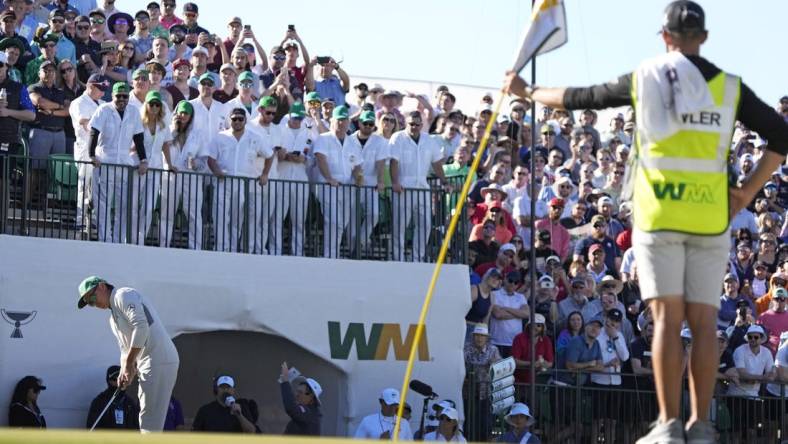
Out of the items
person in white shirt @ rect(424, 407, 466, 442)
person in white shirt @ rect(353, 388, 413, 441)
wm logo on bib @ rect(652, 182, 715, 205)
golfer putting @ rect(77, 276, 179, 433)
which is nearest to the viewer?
wm logo on bib @ rect(652, 182, 715, 205)

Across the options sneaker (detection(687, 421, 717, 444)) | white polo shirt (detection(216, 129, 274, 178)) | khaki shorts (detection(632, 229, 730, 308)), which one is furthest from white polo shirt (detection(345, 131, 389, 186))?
sneaker (detection(687, 421, 717, 444))

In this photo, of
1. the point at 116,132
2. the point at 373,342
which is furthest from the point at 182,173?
the point at 373,342

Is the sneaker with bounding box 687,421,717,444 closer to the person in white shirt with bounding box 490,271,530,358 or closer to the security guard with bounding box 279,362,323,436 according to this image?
the security guard with bounding box 279,362,323,436

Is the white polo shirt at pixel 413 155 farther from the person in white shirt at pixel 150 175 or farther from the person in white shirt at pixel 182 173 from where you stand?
the person in white shirt at pixel 150 175

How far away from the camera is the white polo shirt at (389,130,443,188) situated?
18.8 meters

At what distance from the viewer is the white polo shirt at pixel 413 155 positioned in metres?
18.8

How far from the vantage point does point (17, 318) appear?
56.7 ft

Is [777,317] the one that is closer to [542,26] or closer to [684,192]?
[542,26]

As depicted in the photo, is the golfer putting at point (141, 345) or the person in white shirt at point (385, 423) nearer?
the golfer putting at point (141, 345)

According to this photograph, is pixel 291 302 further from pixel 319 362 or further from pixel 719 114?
pixel 719 114

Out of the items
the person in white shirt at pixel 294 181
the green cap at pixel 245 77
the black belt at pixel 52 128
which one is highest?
the green cap at pixel 245 77

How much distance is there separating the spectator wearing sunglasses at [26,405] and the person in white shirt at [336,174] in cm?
379

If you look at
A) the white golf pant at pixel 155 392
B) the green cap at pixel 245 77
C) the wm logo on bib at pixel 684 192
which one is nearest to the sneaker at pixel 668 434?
the wm logo on bib at pixel 684 192

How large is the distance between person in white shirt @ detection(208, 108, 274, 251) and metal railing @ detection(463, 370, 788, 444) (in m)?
3.38
